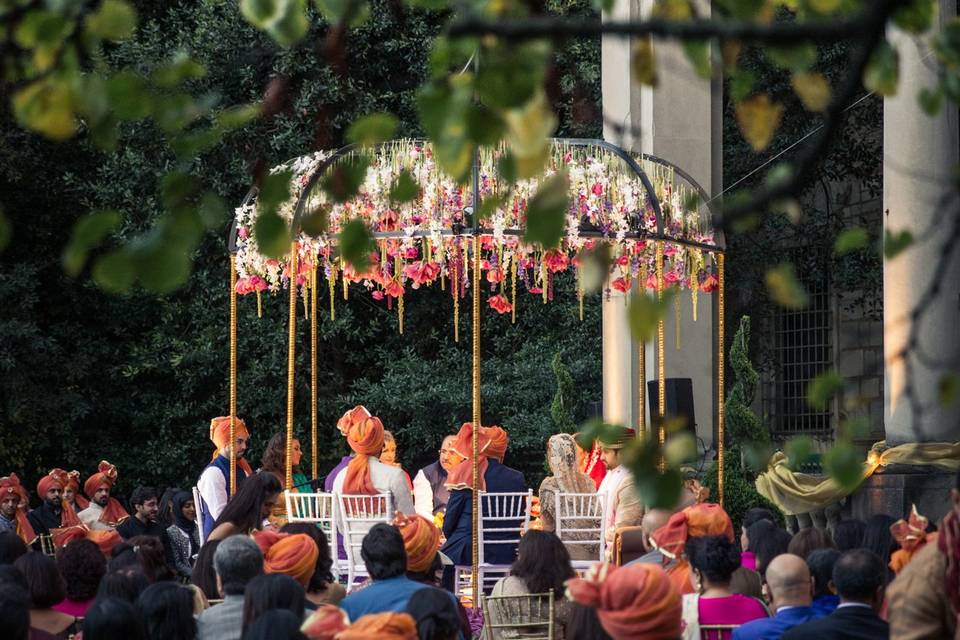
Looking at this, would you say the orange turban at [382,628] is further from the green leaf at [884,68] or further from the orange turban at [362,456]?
the orange turban at [362,456]

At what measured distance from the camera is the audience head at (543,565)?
7.15 metres

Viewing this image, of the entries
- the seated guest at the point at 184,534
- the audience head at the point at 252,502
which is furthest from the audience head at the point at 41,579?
the seated guest at the point at 184,534

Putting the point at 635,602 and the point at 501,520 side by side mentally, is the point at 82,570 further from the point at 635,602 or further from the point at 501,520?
the point at 501,520

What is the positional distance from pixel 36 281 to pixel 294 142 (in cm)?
363

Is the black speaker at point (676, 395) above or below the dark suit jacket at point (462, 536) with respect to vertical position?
above

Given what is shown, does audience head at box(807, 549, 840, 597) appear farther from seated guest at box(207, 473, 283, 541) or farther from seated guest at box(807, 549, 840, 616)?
seated guest at box(207, 473, 283, 541)

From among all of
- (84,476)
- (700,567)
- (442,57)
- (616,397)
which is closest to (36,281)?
(84,476)

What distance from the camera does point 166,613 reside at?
5.61 m

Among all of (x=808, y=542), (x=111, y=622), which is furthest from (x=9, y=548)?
(x=808, y=542)

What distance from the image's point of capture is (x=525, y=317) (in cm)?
2120

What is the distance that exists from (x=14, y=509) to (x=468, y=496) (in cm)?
405

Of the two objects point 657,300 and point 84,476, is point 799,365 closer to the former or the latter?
point 84,476

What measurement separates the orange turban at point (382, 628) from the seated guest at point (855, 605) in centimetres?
135

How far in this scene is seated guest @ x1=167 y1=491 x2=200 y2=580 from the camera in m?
13.2
